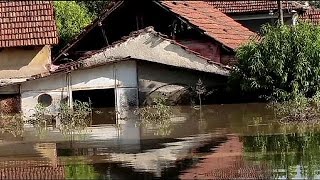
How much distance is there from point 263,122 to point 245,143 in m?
3.71

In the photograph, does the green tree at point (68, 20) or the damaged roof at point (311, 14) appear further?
the damaged roof at point (311, 14)

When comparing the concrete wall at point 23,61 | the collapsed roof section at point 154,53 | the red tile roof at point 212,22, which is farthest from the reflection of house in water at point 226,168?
the red tile roof at point 212,22

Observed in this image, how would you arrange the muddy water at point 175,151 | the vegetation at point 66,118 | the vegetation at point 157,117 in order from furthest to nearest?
1. the vegetation at point 66,118
2. the vegetation at point 157,117
3. the muddy water at point 175,151

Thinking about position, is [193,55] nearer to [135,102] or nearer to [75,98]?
[135,102]

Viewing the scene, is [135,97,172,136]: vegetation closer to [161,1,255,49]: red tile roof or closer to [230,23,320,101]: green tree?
[230,23,320,101]: green tree

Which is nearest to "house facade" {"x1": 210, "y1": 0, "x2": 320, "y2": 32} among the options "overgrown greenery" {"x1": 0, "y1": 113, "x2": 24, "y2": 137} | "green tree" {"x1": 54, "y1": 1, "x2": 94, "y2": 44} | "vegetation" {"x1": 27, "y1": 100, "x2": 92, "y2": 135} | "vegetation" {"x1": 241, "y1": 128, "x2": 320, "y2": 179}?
"green tree" {"x1": 54, "y1": 1, "x2": 94, "y2": 44}

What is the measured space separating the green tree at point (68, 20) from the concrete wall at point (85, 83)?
10965 millimetres

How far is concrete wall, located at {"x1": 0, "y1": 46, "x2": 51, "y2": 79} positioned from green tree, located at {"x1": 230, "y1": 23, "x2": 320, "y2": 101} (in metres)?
7.97

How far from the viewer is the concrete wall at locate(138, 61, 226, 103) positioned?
86.7ft

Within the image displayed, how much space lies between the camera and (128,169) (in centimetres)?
1369

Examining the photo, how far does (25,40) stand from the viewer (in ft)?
89.1

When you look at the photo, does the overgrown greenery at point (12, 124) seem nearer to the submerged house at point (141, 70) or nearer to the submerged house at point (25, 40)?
the submerged house at point (141, 70)

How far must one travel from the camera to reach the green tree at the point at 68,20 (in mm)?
36812

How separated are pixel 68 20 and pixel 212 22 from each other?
9428 mm
